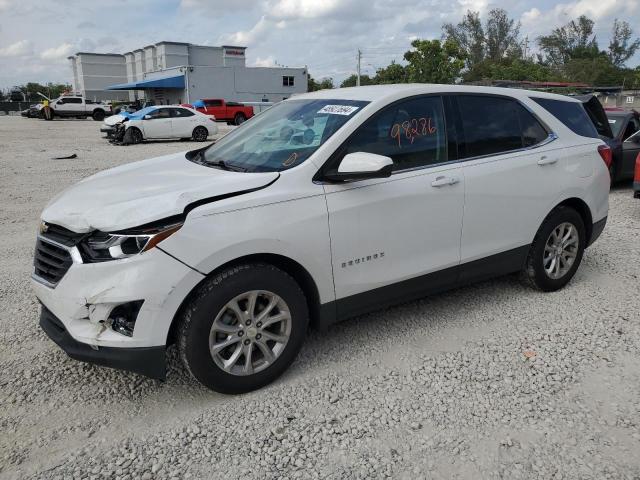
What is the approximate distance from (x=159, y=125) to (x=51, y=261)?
1917cm

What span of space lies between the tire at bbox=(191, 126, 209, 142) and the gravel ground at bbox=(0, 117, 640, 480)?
1832cm

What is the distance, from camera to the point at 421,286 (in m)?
3.82

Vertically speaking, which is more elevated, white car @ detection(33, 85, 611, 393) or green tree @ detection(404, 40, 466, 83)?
green tree @ detection(404, 40, 466, 83)

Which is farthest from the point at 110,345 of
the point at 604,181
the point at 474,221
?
the point at 604,181

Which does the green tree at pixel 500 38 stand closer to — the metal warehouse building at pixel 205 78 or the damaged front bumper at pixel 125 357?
the metal warehouse building at pixel 205 78

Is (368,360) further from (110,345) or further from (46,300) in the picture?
(46,300)

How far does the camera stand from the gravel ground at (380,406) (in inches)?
104

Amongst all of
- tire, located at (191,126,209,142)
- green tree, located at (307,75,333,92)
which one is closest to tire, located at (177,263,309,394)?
tire, located at (191,126,209,142)

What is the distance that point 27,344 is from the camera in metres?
3.86

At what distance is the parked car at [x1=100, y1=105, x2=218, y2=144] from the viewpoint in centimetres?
2052

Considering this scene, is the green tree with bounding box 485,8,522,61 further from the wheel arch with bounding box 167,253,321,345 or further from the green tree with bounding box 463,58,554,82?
the wheel arch with bounding box 167,253,321,345

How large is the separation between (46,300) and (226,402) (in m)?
1.19

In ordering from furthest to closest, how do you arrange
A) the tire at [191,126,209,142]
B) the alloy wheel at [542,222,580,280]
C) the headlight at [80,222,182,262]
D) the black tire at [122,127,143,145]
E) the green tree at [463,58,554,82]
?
the green tree at [463,58,554,82] < the tire at [191,126,209,142] < the black tire at [122,127,143,145] < the alloy wheel at [542,222,580,280] < the headlight at [80,222,182,262]

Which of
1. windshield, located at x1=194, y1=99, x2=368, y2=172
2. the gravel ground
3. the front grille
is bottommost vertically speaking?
the gravel ground
